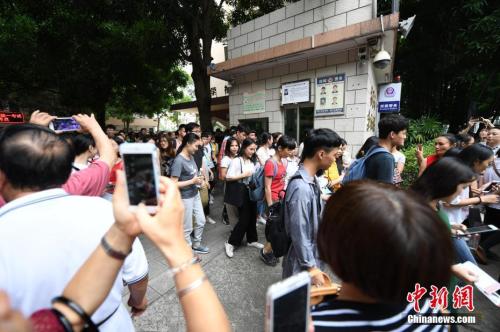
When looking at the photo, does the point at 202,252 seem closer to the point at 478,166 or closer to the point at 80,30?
the point at 478,166

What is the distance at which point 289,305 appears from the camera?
0.66m

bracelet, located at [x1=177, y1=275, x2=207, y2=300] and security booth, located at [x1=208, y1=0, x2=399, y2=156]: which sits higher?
security booth, located at [x1=208, y1=0, x2=399, y2=156]

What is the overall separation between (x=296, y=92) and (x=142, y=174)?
20.2 feet

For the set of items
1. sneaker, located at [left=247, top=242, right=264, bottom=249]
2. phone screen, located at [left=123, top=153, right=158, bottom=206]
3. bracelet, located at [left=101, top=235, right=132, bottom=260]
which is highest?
phone screen, located at [left=123, top=153, right=158, bottom=206]

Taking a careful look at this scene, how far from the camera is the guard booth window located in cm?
637

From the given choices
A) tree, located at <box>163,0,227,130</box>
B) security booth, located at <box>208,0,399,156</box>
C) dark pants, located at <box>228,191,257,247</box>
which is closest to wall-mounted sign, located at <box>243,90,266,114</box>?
security booth, located at <box>208,0,399,156</box>

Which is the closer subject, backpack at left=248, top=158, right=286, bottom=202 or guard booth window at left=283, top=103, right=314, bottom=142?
backpack at left=248, top=158, right=286, bottom=202

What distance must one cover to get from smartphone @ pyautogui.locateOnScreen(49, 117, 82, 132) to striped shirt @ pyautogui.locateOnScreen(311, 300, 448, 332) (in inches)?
90.2

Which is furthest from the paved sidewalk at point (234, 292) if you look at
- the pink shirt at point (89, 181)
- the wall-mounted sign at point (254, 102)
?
the wall-mounted sign at point (254, 102)

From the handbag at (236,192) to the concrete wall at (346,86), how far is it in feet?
11.0

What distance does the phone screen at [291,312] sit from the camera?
0.64m

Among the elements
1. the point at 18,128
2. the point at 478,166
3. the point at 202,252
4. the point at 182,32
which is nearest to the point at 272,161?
the point at 202,252

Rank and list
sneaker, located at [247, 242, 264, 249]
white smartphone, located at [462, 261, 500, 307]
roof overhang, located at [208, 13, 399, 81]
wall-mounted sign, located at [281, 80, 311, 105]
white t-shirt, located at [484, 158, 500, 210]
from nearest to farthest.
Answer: white smartphone, located at [462, 261, 500, 307] → white t-shirt, located at [484, 158, 500, 210] → sneaker, located at [247, 242, 264, 249] → roof overhang, located at [208, 13, 399, 81] → wall-mounted sign, located at [281, 80, 311, 105]

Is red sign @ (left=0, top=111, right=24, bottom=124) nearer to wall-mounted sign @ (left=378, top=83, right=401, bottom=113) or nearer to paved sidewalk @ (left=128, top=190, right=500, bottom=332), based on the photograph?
paved sidewalk @ (left=128, top=190, right=500, bottom=332)
